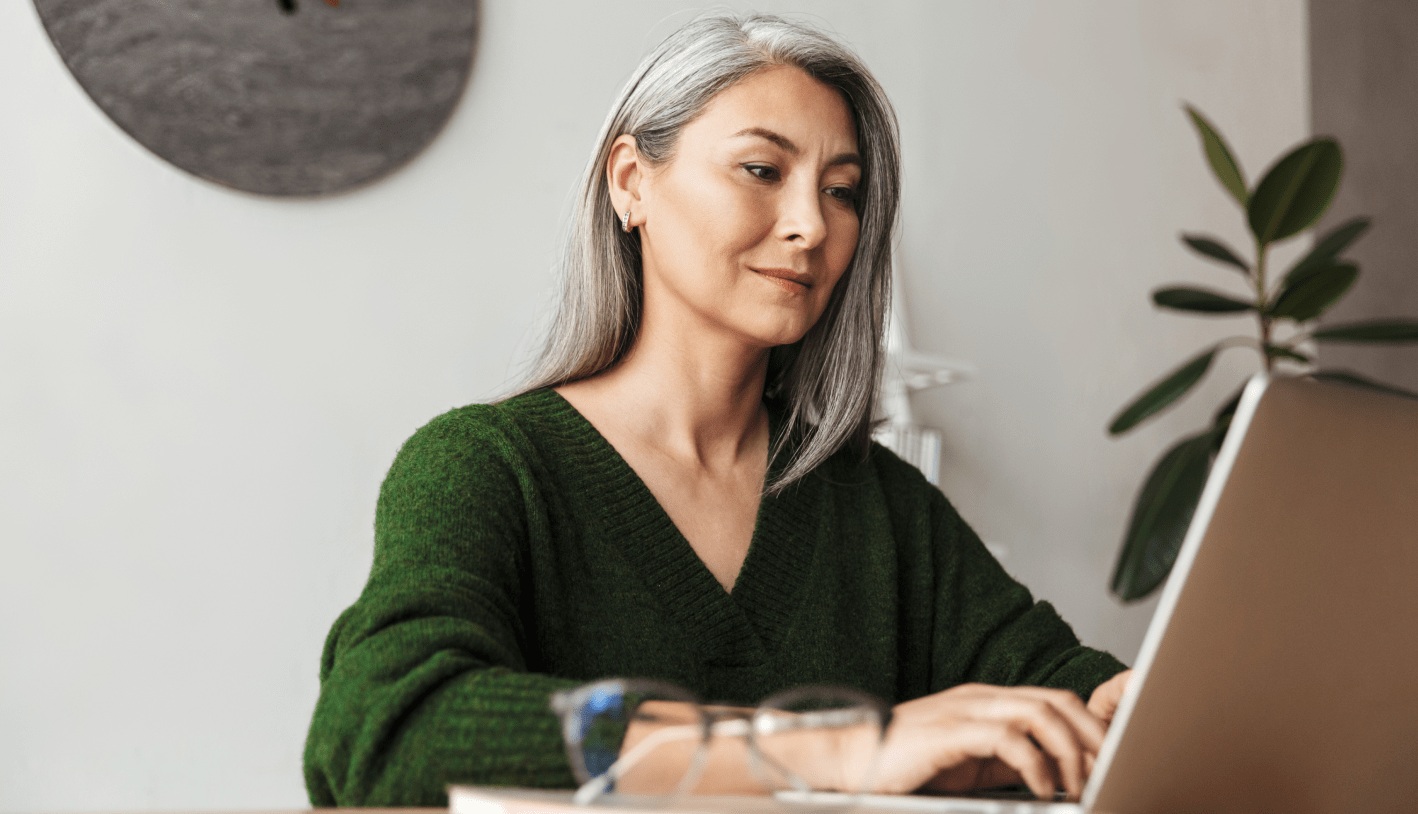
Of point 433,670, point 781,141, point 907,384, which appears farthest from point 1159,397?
point 433,670

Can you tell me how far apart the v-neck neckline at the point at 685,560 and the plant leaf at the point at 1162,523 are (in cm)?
80

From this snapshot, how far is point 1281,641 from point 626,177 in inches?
35.7

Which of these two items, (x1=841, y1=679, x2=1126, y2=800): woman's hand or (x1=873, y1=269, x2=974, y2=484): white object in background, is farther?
(x1=873, y1=269, x2=974, y2=484): white object in background

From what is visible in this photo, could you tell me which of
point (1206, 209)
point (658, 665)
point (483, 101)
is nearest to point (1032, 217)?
point (1206, 209)

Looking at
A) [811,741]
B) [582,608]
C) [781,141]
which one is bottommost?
[582,608]

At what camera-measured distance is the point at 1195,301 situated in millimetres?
2027

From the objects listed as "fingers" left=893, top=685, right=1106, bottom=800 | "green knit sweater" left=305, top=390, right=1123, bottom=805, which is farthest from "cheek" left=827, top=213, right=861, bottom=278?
"fingers" left=893, top=685, right=1106, bottom=800

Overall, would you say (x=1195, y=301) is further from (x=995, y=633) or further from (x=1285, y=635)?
(x=1285, y=635)

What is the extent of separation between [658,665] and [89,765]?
1.12 meters

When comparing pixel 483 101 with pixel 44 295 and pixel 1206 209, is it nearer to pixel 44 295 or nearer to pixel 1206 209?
pixel 44 295

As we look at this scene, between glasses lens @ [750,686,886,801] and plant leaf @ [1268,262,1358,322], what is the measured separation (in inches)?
73.8

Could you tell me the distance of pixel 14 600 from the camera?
5.27ft

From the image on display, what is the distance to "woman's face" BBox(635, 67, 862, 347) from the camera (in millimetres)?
1149

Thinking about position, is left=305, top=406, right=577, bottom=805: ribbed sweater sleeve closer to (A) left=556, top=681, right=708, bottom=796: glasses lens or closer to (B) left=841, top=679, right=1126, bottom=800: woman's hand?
(A) left=556, top=681, right=708, bottom=796: glasses lens
